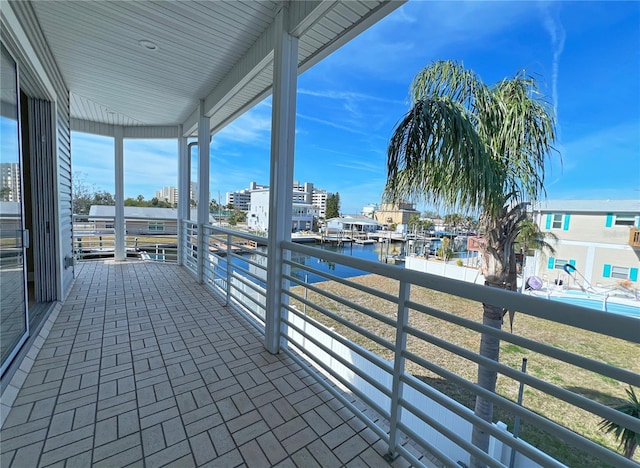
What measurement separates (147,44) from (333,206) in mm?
3596

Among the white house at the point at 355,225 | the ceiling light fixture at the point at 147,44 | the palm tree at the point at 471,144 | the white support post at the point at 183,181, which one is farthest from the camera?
the white support post at the point at 183,181

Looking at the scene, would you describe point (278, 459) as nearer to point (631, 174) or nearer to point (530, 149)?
point (631, 174)

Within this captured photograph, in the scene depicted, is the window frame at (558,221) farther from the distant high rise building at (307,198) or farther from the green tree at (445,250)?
the distant high rise building at (307,198)

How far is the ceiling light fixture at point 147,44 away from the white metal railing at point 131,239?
3830 mm

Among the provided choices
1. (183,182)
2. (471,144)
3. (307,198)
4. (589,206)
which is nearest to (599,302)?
(589,206)

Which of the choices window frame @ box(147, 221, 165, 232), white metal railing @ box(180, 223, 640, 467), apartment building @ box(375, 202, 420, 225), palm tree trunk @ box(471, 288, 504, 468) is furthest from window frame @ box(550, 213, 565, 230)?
window frame @ box(147, 221, 165, 232)

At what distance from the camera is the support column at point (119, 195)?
5.68 m

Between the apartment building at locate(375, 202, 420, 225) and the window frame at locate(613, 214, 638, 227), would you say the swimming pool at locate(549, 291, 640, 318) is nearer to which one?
the window frame at locate(613, 214, 638, 227)

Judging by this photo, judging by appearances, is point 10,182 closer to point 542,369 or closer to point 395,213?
point 395,213

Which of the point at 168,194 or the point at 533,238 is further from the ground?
the point at 168,194

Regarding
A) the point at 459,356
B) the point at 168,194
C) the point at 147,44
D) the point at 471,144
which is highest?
the point at 147,44

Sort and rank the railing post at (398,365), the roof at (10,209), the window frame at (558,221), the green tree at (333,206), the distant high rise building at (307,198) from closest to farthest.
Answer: the railing post at (398,365)
the roof at (10,209)
the window frame at (558,221)
the distant high rise building at (307,198)
the green tree at (333,206)

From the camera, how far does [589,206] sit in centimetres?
255

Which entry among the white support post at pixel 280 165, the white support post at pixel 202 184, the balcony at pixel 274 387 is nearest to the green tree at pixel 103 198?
the white support post at pixel 202 184
